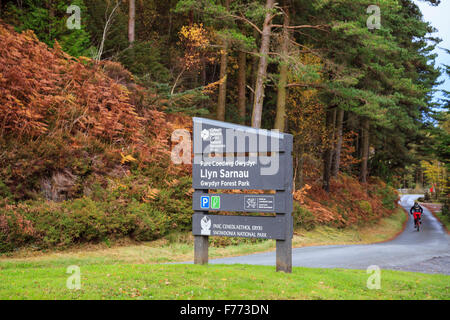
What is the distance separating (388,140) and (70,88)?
29.8 metres

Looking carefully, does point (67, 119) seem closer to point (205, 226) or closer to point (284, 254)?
point (205, 226)

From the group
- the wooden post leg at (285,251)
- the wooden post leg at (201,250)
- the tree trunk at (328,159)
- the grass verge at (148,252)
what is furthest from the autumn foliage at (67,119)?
the tree trunk at (328,159)

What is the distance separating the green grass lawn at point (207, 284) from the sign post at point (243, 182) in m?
0.78

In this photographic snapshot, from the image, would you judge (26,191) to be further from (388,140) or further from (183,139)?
(388,140)

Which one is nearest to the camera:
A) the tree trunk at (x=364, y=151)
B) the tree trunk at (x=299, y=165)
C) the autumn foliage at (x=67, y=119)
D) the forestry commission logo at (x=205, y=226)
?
the forestry commission logo at (x=205, y=226)

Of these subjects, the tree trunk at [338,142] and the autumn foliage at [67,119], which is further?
the tree trunk at [338,142]

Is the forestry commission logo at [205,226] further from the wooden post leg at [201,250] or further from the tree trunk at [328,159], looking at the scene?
the tree trunk at [328,159]

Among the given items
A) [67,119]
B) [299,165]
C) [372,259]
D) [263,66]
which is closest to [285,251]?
[372,259]

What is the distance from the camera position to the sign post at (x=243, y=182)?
8.27 metres

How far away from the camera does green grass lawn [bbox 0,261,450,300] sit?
6352mm

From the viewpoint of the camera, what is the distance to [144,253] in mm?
12461

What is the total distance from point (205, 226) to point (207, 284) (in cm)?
229

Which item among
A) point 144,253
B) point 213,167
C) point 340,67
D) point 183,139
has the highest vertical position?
point 340,67
